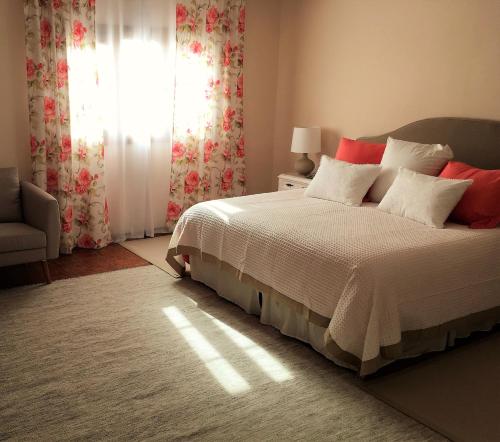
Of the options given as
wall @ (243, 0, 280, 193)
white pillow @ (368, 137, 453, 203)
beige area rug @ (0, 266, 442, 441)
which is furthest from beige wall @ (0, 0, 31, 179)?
white pillow @ (368, 137, 453, 203)

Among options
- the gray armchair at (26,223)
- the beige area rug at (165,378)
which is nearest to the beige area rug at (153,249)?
the beige area rug at (165,378)

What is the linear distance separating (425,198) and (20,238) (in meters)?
2.68

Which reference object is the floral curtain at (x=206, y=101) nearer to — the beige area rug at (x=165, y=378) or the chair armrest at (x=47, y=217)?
the chair armrest at (x=47, y=217)

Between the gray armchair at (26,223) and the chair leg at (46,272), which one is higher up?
the gray armchair at (26,223)

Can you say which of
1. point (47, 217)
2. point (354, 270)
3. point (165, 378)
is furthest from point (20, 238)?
point (354, 270)

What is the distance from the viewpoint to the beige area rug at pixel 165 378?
234 centimetres

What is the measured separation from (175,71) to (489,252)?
320 cm

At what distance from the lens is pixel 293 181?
516 centimetres

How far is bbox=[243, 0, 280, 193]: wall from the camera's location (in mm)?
5562

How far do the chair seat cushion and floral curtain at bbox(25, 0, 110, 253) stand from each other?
2.26ft

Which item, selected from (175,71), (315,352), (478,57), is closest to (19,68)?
(175,71)

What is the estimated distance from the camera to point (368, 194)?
4090 mm

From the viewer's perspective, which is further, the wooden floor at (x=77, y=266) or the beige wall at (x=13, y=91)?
the beige wall at (x=13, y=91)

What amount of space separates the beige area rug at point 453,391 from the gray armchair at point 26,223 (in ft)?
7.79
